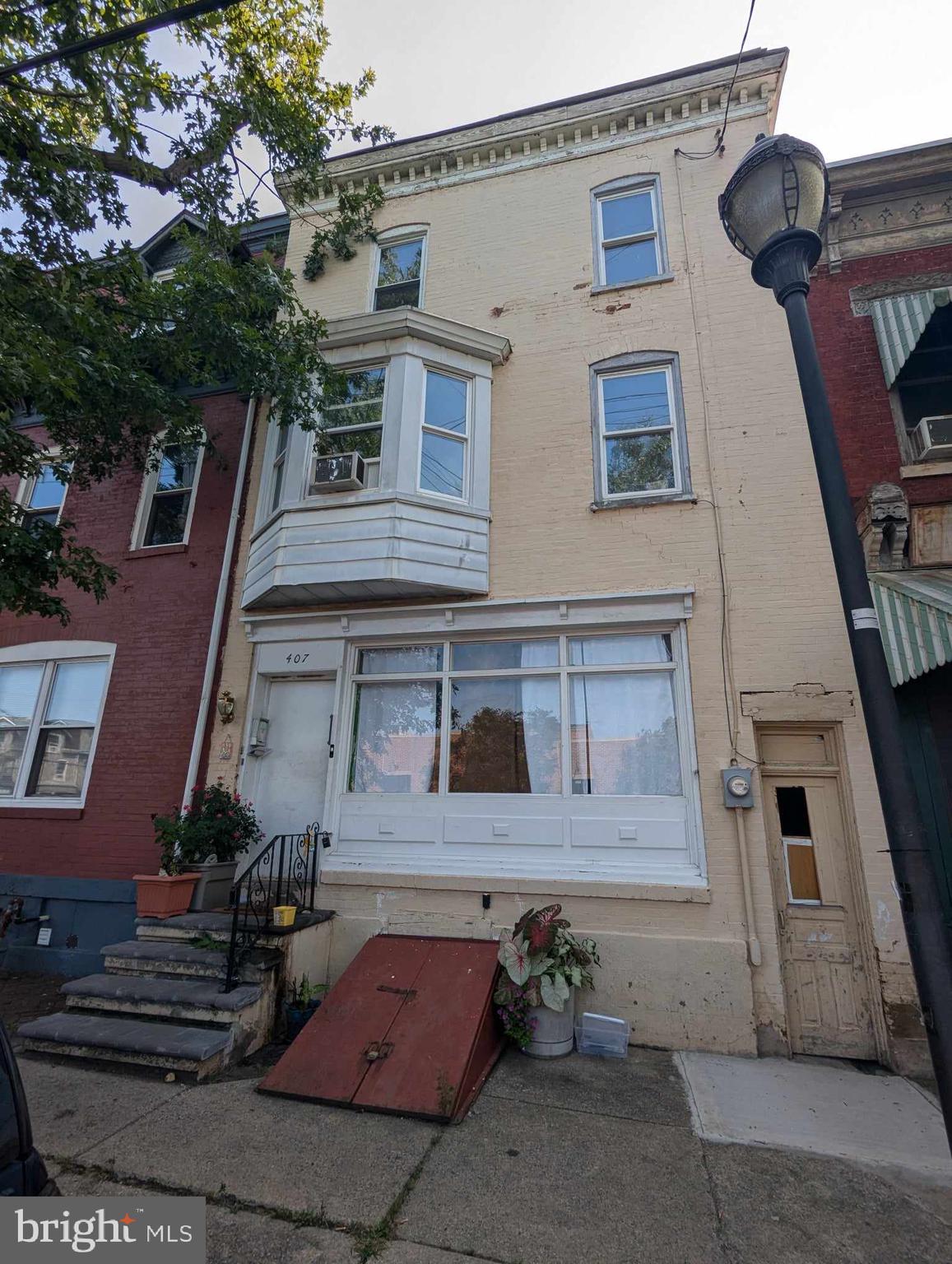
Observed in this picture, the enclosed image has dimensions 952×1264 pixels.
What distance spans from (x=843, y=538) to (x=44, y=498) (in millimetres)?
11686

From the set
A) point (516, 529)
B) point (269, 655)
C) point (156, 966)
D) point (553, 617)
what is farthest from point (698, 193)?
point (156, 966)

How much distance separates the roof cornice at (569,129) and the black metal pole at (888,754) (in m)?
7.38

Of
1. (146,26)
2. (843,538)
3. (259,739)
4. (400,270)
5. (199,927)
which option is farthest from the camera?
(400,270)

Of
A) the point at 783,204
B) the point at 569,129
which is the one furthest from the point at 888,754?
the point at 569,129

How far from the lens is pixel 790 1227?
10.3ft

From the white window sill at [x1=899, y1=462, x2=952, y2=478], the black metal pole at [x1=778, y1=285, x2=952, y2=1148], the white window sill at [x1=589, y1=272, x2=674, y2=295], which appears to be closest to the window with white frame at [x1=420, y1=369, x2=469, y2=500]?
the white window sill at [x1=589, y1=272, x2=674, y2=295]

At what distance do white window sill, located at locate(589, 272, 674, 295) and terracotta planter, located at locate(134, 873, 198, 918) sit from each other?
888cm

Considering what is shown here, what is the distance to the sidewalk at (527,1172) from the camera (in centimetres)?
299

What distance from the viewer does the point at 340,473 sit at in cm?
755

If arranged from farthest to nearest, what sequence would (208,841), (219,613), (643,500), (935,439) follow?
(219,613) → (643,500) → (208,841) → (935,439)

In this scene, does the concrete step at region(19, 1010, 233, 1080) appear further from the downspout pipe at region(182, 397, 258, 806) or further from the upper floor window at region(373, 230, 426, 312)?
the upper floor window at region(373, 230, 426, 312)

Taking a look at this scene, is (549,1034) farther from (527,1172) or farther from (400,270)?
(400,270)

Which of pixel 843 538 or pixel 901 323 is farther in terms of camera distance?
pixel 901 323

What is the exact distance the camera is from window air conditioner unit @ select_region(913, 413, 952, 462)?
6.44 meters
